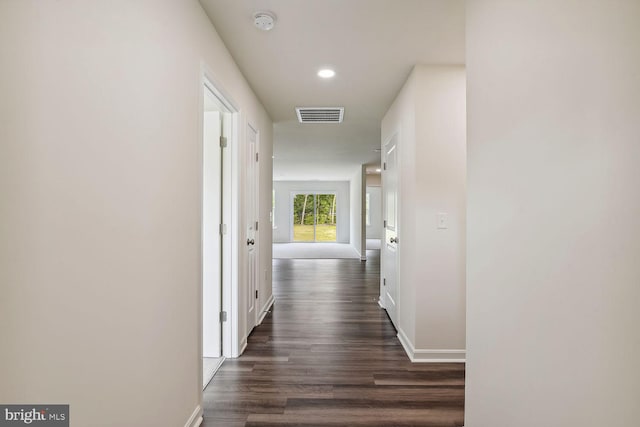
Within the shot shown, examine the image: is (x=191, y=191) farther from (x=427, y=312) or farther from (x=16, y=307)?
(x=427, y=312)

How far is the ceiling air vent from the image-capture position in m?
4.03

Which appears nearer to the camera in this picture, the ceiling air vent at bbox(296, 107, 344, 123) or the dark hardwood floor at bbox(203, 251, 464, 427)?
the dark hardwood floor at bbox(203, 251, 464, 427)

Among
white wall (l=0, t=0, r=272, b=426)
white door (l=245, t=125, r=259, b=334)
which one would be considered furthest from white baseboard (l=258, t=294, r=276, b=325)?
white wall (l=0, t=0, r=272, b=426)

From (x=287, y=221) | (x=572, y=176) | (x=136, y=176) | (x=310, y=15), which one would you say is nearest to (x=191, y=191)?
(x=136, y=176)

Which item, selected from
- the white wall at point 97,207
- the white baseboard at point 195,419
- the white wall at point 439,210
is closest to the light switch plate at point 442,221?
the white wall at point 439,210

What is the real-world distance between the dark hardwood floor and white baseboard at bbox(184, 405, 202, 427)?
2.3 inches

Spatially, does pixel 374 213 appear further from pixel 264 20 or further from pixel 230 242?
pixel 264 20

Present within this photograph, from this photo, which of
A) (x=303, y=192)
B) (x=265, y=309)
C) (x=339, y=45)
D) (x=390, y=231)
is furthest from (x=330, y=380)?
(x=303, y=192)

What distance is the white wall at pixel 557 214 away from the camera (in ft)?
2.64

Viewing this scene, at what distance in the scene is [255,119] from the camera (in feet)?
11.7

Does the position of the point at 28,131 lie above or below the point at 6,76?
below

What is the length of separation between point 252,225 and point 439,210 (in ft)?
5.95

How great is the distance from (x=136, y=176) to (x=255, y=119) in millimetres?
2391

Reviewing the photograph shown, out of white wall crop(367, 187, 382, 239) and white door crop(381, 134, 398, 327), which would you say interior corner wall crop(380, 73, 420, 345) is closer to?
white door crop(381, 134, 398, 327)
